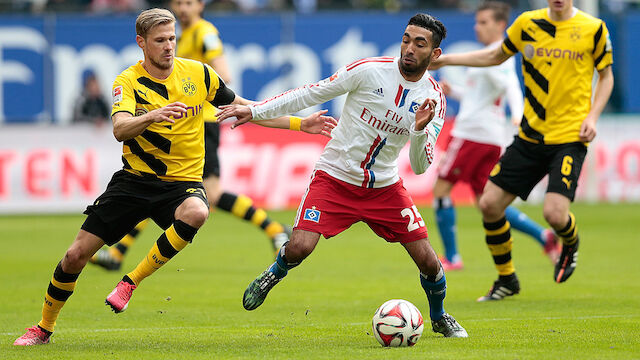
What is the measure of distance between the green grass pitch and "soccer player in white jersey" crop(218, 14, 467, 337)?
1.62 feet

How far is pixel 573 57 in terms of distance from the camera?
8242 mm

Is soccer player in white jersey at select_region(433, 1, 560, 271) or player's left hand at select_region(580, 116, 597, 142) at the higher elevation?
player's left hand at select_region(580, 116, 597, 142)

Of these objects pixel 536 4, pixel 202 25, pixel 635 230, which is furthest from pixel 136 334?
pixel 536 4

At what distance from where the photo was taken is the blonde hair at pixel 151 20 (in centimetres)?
675

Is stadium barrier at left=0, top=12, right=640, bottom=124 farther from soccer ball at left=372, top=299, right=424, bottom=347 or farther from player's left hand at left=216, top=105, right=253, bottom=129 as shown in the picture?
soccer ball at left=372, top=299, right=424, bottom=347

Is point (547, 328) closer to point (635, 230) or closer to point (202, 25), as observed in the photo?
point (202, 25)

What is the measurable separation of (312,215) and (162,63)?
1426 mm

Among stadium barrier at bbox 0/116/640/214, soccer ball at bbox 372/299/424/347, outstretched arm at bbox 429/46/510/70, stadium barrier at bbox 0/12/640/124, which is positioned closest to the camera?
soccer ball at bbox 372/299/424/347

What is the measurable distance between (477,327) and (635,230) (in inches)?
345

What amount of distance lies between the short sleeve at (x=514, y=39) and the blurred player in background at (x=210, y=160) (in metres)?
3.37

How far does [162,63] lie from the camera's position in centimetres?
683

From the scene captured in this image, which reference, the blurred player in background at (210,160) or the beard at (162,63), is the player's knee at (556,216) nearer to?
the beard at (162,63)

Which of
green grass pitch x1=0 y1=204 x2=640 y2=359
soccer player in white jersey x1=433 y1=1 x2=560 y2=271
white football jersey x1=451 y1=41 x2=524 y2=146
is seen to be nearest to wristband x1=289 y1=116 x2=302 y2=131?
green grass pitch x1=0 y1=204 x2=640 y2=359

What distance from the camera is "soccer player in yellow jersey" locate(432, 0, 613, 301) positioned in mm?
8148
